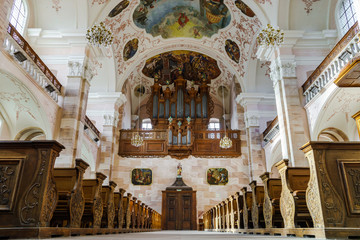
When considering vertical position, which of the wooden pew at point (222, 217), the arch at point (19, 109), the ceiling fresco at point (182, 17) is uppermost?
the ceiling fresco at point (182, 17)

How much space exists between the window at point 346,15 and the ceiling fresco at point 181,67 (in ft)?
29.0

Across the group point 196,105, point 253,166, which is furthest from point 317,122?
point 196,105

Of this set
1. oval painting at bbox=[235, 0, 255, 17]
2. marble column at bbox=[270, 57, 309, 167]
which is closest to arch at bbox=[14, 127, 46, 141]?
marble column at bbox=[270, 57, 309, 167]

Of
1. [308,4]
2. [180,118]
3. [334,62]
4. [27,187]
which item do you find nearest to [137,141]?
[180,118]

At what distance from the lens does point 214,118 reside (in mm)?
22125

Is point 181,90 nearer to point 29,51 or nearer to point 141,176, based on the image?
point 141,176

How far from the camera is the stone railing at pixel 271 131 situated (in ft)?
45.6

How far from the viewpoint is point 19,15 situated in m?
11.9

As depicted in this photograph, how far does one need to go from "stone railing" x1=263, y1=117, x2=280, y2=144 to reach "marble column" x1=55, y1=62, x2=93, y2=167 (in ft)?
27.1

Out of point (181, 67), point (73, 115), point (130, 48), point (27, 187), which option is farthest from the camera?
point (181, 67)

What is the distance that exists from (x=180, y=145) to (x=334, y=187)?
13873 millimetres

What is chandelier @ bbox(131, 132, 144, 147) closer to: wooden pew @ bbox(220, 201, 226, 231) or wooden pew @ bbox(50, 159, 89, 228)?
wooden pew @ bbox(220, 201, 226, 231)

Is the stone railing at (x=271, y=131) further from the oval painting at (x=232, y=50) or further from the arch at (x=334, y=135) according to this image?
the oval painting at (x=232, y=50)

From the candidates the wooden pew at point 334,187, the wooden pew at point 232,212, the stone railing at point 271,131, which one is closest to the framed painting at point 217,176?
the stone railing at point 271,131
